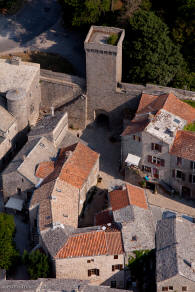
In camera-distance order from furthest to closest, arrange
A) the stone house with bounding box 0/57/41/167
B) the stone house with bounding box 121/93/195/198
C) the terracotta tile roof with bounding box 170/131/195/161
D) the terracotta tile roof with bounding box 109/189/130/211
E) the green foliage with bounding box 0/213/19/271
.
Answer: the stone house with bounding box 0/57/41/167
the stone house with bounding box 121/93/195/198
the terracotta tile roof with bounding box 170/131/195/161
the terracotta tile roof with bounding box 109/189/130/211
the green foliage with bounding box 0/213/19/271

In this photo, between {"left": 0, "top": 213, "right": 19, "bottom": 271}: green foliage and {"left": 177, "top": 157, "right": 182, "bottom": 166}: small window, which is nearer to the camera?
{"left": 0, "top": 213, "right": 19, "bottom": 271}: green foliage

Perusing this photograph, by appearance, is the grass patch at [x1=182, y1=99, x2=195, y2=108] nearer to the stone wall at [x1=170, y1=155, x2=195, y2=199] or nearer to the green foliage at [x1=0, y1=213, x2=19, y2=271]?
the stone wall at [x1=170, y1=155, x2=195, y2=199]

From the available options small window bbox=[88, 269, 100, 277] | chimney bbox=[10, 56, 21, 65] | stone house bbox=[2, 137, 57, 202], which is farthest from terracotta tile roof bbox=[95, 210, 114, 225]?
chimney bbox=[10, 56, 21, 65]

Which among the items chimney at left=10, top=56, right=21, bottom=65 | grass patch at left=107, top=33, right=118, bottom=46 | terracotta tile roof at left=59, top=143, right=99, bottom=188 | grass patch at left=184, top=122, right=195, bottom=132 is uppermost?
grass patch at left=107, top=33, right=118, bottom=46

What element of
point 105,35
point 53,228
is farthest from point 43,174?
point 105,35

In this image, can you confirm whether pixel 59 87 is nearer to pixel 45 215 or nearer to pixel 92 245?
pixel 45 215

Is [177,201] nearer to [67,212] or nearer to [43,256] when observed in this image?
[67,212]
